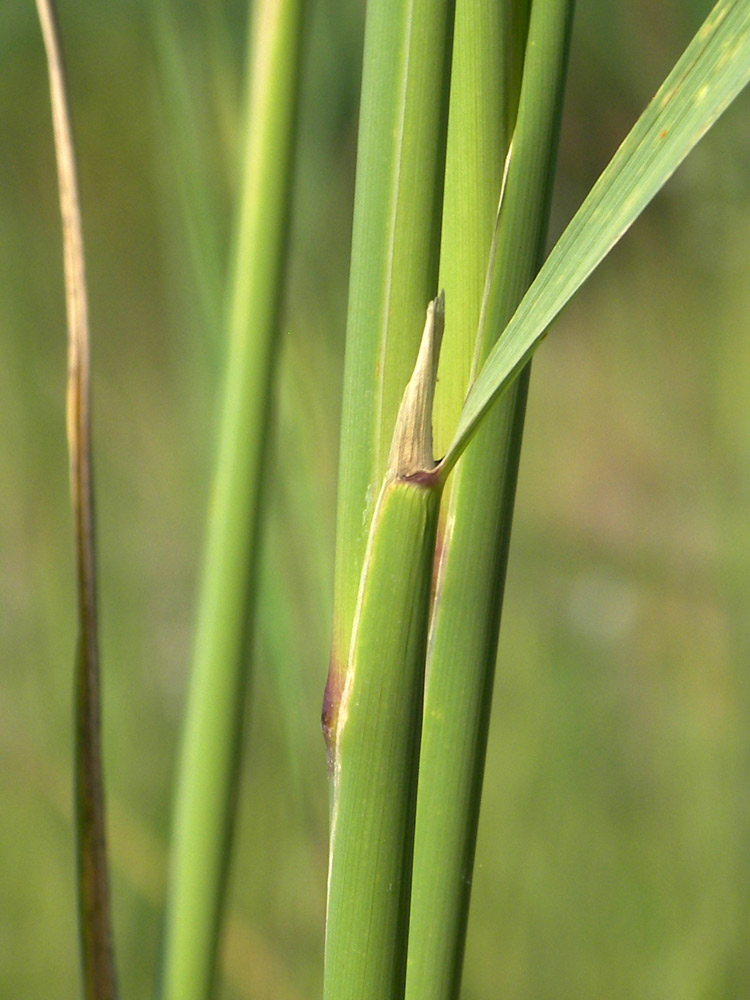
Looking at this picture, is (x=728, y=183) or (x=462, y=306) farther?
(x=728, y=183)

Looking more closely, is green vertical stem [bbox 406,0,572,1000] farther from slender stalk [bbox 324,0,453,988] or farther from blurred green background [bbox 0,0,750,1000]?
blurred green background [bbox 0,0,750,1000]

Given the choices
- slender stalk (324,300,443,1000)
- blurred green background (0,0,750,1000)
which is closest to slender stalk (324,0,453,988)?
slender stalk (324,300,443,1000)

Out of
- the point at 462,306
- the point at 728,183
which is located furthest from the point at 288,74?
the point at 728,183

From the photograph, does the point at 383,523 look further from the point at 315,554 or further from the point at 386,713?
the point at 315,554

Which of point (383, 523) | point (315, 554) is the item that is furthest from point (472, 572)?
point (315, 554)

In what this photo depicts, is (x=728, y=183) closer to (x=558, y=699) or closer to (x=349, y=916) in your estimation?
(x=558, y=699)

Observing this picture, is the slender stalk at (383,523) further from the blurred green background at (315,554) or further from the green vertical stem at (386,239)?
the blurred green background at (315,554)

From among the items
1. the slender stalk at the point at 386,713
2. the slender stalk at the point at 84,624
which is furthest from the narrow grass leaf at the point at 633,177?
the slender stalk at the point at 84,624
